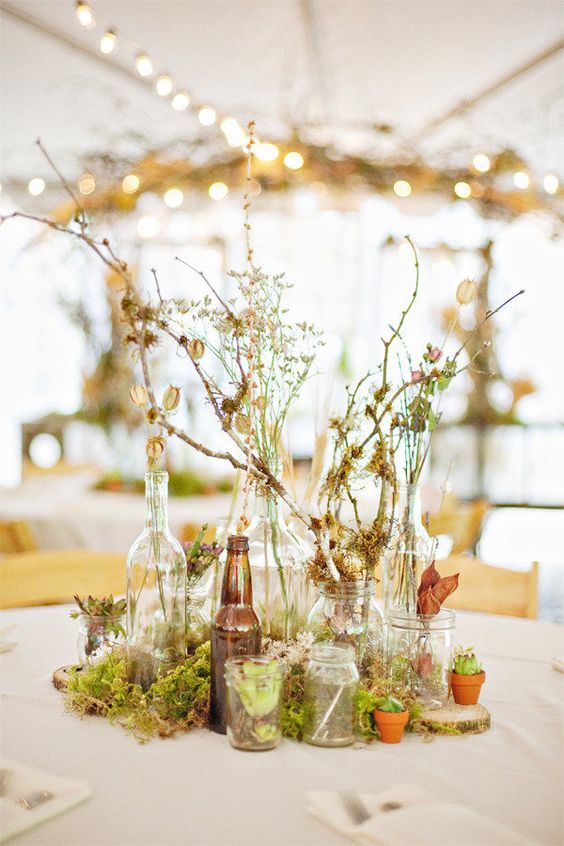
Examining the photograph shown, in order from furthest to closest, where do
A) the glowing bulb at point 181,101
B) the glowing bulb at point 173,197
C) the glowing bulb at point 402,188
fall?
the glowing bulb at point 402,188
the glowing bulb at point 173,197
the glowing bulb at point 181,101

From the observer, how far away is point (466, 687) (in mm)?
1227

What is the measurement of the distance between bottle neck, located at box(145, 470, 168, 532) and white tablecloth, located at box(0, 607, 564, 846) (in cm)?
28

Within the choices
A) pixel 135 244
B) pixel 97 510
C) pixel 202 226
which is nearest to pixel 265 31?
pixel 135 244

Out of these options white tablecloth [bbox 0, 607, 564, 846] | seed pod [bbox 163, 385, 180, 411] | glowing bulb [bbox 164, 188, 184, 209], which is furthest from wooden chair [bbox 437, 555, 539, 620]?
glowing bulb [bbox 164, 188, 184, 209]

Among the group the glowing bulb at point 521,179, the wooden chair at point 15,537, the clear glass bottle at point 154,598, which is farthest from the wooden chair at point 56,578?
the glowing bulb at point 521,179

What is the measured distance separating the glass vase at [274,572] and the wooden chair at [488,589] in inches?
37.1

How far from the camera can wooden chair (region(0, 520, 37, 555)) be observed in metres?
2.90

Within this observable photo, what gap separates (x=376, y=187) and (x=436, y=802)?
176 inches

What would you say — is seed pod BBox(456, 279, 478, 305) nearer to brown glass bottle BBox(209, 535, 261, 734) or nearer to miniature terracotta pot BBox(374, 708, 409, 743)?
brown glass bottle BBox(209, 535, 261, 734)

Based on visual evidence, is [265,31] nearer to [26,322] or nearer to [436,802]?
[436,802]

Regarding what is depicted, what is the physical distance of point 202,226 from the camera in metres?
7.04

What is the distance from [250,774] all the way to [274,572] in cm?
32

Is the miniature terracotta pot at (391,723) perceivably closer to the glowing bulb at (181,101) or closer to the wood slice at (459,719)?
the wood slice at (459,719)

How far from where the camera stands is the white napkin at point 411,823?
0.87 metres
